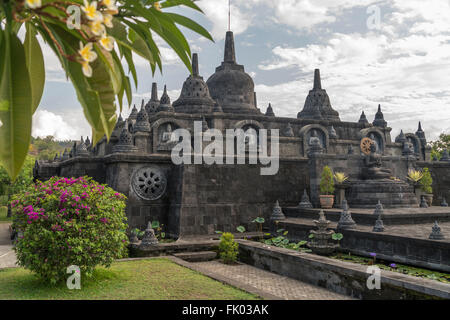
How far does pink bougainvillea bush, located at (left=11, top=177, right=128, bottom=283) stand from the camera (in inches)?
258

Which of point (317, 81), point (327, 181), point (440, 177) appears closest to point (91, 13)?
point (327, 181)

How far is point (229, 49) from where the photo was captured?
30953mm

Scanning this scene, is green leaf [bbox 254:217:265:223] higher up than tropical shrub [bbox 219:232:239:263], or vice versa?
green leaf [bbox 254:217:265:223]

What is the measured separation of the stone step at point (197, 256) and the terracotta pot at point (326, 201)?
5496 mm

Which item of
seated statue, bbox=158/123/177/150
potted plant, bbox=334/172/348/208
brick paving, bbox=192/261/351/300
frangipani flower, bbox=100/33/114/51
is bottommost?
brick paving, bbox=192/261/351/300

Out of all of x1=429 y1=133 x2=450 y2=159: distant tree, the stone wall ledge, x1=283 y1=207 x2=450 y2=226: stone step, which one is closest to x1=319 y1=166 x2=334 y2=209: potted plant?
x1=283 y1=207 x2=450 y2=226: stone step

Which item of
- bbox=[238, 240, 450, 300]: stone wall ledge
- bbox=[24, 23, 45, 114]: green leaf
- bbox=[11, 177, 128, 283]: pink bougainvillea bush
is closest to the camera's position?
bbox=[24, 23, 45, 114]: green leaf

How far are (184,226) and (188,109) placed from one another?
49.4 feet

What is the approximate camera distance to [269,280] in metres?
8.59

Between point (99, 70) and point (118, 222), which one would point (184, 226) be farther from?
point (99, 70)

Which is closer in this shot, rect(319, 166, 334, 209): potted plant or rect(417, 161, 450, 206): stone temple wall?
rect(319, 166, 334, 209): potted plant

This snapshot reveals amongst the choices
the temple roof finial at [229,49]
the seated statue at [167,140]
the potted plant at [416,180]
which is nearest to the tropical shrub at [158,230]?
the seated statue at [167,140]

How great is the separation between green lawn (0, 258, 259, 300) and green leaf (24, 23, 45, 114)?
4.45 meters

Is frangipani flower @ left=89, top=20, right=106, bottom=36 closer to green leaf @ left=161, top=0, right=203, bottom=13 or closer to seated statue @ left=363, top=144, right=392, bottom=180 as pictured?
green leaf @ left=161, top=0, right=203, bottom=13
